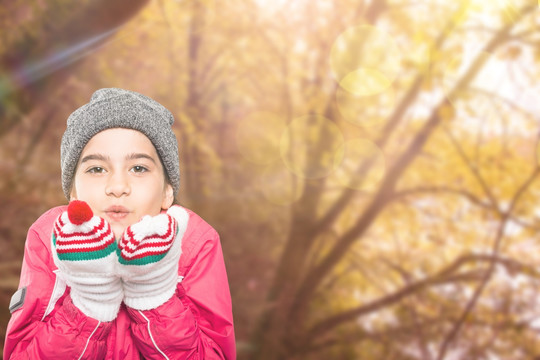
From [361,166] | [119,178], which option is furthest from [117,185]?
[361,166]

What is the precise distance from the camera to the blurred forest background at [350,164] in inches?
117

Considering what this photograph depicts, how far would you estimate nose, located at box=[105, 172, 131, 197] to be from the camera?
99cm

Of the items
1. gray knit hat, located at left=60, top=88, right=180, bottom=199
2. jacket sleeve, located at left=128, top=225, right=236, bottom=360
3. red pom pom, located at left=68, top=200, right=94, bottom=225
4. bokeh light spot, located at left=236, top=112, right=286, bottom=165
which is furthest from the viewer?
bokeh light spot, located at left=236, top=112, right=286, bottom=165

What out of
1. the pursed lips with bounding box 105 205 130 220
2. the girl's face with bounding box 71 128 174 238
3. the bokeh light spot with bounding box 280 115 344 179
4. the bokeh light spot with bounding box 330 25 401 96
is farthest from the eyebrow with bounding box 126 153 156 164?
the bokeh light spot with bounding box 330 25 401 96

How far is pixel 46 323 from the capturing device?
3.24 ft

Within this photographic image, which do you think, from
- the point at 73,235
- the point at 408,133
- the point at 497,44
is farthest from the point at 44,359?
the point at 497,44

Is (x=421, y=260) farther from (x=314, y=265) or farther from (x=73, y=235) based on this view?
(x=73, y=235)

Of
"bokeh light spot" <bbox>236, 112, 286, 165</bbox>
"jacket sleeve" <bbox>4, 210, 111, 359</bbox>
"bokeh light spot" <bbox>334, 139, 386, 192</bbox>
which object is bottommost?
"jacket sleeve" <bbox>4, 210, 111, 359</bbox>

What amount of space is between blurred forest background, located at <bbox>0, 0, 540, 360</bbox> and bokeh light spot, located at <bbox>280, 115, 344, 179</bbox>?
10 millimetres

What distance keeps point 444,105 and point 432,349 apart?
175cm

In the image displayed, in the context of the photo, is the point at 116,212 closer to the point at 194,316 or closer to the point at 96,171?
the point at 96,171

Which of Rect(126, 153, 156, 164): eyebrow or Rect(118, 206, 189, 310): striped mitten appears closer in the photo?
Rect(118, 206, 189, 310): striped mitten

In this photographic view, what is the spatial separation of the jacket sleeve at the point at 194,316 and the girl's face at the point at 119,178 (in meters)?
0.18

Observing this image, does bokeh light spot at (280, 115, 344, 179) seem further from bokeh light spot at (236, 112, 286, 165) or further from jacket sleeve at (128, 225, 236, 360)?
jacket sleeve at (128, 225, 236, 360)
